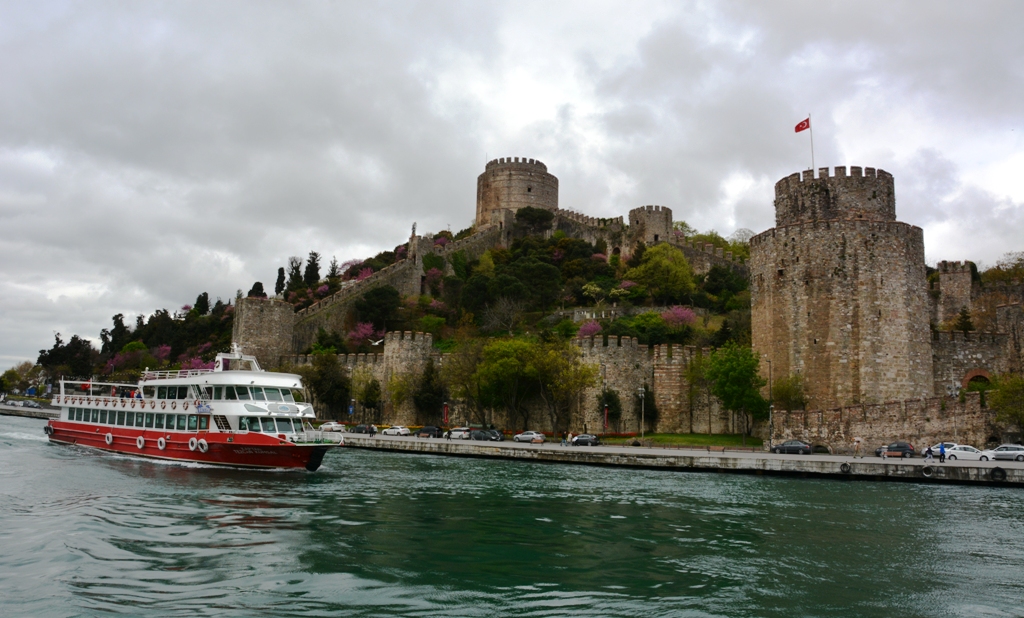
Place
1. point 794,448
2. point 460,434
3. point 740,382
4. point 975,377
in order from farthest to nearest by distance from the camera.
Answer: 1. point 460,434
2. point 975,377
3. point 740,382
4. point 794,448

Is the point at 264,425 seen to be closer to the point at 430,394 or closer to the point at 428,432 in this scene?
the point at 428,432

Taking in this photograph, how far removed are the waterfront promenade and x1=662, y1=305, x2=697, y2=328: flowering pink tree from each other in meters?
17.9

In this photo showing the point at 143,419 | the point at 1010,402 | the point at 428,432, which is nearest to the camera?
the point at 1010,402

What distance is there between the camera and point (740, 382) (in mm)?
36125

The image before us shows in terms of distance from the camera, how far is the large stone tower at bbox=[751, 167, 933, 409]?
35.1 m

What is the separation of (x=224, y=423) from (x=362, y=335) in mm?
30312

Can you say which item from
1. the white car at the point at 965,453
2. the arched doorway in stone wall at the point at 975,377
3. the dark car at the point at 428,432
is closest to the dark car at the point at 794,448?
the white car at the point at 965,453

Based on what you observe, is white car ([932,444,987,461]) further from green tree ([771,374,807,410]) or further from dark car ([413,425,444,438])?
dark car ([413,425,444,438])

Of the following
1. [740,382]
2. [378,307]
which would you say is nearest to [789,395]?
[740,382]

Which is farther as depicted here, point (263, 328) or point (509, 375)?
point (263, 328)

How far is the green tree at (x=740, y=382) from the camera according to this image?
36.0 m

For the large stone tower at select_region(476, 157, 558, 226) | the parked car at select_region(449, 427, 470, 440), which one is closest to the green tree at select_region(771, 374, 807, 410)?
the parked car at select_region(449, 427, 470, 440)

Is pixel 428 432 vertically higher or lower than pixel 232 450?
higher

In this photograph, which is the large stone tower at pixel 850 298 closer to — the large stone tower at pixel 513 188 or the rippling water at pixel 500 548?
the rippling water at pixel 500 548
